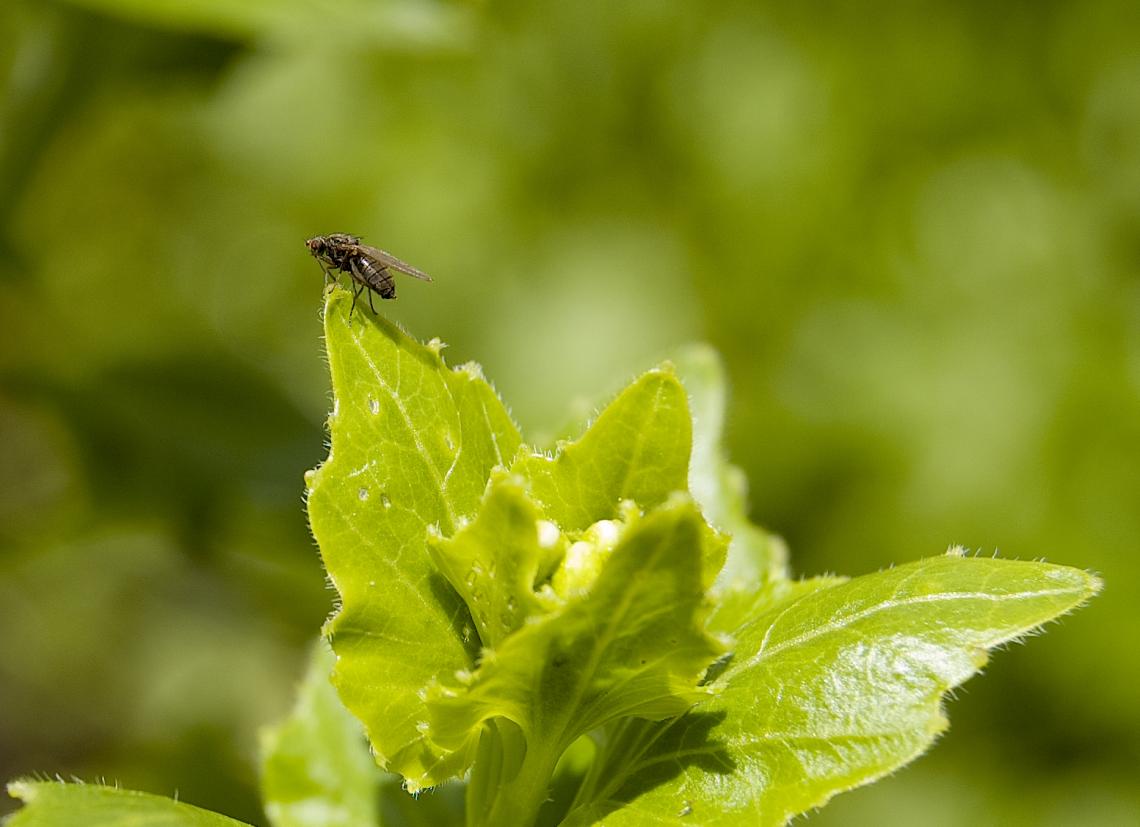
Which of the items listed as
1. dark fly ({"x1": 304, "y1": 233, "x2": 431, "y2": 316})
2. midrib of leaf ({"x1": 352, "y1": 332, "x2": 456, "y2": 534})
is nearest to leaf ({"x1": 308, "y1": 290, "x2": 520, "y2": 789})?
midrib of leaf ({"x1": 352, "y1": 332, "x2": 456, "y2": 534})

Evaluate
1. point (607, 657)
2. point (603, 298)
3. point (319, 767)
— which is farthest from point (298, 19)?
point (603, 298)

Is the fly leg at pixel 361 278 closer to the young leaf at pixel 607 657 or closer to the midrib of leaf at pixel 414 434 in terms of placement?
the midrib of leaf at pixel 414 434

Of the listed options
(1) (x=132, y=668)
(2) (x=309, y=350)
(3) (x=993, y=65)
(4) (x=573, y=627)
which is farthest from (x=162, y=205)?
(4) (x=573, y=627)

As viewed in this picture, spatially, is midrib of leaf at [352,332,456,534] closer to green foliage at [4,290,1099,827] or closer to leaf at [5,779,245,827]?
green foliage at [4,290,1099,827]

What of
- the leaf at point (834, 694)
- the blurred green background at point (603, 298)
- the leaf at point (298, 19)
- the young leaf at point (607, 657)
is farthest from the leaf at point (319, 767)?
the leaf at point (298, 19)

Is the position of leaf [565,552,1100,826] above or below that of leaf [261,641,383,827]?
above

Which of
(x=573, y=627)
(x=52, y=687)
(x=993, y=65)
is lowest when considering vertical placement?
(x=52, y=687)

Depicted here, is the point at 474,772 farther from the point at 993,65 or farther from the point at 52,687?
the point at 993,65
